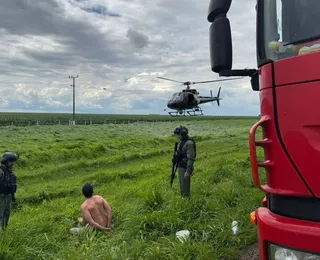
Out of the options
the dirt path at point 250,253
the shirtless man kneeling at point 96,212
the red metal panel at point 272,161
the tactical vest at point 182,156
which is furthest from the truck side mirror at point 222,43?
the tactical vest at point 182,156

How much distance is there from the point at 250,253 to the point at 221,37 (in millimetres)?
3180

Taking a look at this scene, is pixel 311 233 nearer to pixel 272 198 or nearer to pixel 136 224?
pixel 272 198

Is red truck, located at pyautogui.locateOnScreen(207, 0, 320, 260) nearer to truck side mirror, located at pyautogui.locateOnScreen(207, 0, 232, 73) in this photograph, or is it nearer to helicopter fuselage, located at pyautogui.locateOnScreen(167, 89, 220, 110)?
truck side mirror, located at pyautogui.locateOnScreen(207, 0, 232, 73)

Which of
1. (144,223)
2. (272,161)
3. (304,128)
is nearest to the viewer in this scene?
(304,128)

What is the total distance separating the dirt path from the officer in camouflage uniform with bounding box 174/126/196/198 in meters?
2.68

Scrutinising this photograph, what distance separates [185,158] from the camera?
7762mm

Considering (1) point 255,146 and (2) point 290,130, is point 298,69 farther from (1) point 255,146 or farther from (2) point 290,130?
(1) point 255,146

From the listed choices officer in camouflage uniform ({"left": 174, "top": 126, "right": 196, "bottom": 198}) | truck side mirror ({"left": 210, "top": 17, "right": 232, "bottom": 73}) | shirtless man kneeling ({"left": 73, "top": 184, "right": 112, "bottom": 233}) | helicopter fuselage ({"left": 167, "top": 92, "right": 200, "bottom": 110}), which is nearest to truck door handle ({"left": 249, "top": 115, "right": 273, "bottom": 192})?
truck side mirror ({"left": 210, "top": 17, "right": 232, "bottom": 73})

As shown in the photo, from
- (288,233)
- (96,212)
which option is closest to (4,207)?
(96,212)

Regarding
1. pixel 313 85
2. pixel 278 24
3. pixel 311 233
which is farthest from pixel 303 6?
pixel 311 233

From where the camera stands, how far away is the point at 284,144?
2027 mm

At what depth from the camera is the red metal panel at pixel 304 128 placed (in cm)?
189

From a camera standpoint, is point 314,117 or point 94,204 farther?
point 94,204

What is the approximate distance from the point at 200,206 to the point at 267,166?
4.28 m
